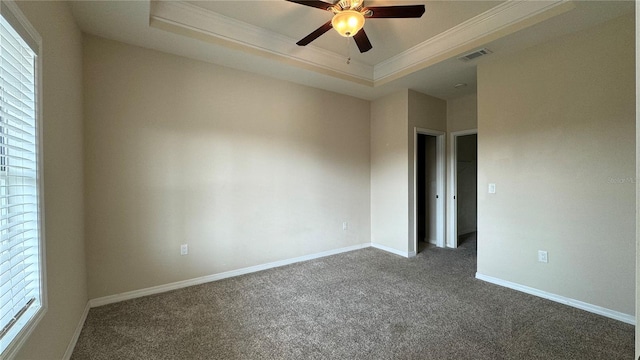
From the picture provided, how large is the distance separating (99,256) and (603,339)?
4363mm

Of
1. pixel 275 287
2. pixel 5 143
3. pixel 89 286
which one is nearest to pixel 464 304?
pixel 275 287

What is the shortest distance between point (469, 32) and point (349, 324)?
10.4 feet

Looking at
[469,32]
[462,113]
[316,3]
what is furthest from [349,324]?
[462,113]

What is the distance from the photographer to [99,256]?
248 cm

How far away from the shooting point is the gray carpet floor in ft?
6.02

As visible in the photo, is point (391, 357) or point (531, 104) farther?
point (531, 104)

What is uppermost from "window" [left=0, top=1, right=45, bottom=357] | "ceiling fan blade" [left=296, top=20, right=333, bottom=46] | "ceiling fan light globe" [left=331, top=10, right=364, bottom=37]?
"ceiling fan blade" [left=296, top=20, right=333, bottom=46]

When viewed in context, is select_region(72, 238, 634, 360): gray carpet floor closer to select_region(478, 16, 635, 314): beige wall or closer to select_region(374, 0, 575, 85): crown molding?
select_region(478, 16, 635, 314): beige wall

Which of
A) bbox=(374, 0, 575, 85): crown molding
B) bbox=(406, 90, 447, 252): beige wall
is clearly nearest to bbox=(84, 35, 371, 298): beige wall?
bbox=(406, 90, 447, 252): beige wall

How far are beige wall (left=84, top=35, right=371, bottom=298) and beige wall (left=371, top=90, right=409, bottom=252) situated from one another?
2.17 ft

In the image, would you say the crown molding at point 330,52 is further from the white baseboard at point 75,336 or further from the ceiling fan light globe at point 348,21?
the white baseboard at point 75,336

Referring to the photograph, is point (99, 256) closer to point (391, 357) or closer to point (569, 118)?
point (391, 357)

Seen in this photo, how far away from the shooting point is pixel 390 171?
425cm

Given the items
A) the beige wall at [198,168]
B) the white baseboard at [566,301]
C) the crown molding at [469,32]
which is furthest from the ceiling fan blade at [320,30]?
the white baseboard at [566,301]
